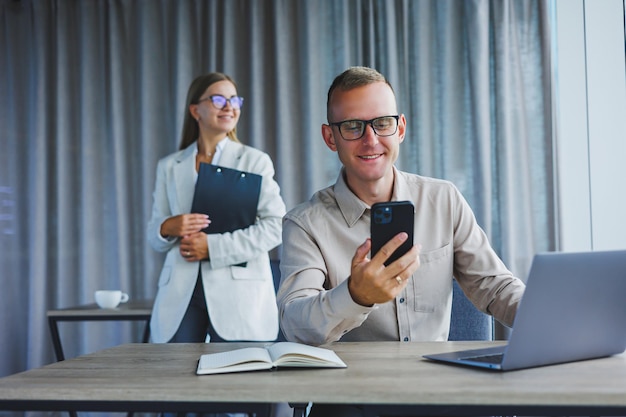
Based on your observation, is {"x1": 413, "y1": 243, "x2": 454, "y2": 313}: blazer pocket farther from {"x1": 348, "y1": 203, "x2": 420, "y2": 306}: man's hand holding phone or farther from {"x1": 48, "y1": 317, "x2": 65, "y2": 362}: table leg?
{"x1": 48, "y1": 317, "x2": 65, "y2": 362}: table leg

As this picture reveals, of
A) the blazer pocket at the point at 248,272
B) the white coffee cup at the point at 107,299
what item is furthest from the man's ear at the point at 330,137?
the white coffee cup at the point at 107,299

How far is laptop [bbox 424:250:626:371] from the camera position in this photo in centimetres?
107

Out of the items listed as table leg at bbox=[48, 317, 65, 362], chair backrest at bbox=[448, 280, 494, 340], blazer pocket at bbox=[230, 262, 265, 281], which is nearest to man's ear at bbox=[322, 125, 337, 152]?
chair backrest at bbox=[448, 280, 494, 340]

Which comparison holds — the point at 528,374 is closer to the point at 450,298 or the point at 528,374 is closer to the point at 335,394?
the point at 335,394

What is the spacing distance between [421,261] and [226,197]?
3.87 ft

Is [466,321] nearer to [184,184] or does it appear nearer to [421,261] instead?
[421,261]

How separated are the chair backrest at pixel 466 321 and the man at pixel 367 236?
0.10 m

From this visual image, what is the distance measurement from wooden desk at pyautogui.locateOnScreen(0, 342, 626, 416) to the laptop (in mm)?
24

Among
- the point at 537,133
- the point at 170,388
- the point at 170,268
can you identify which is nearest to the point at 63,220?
the point at 170,268

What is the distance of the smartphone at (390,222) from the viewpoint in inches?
48.3

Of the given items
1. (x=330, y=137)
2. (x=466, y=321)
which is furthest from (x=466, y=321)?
(x=330, y=137)

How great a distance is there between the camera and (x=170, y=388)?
1.02 meters

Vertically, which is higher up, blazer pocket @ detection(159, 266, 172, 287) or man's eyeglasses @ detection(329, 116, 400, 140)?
man's eyeglasses @ detection(329, 116, 400, 140)

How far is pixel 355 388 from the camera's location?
0.97 m
